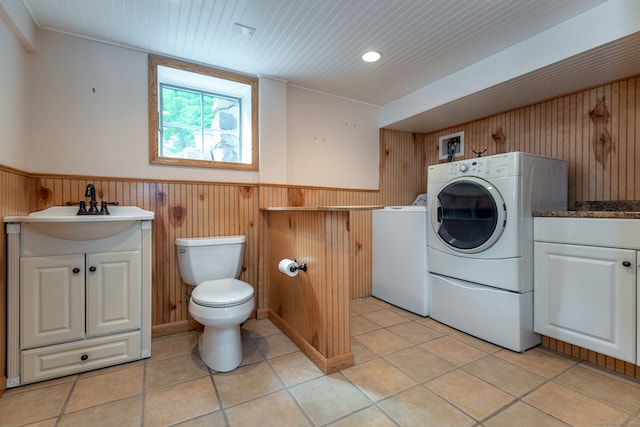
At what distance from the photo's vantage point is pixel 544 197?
80.2 inches

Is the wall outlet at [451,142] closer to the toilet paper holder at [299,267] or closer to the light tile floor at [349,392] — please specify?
the light tile floor at [349,392]

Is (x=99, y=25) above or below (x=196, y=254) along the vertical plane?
above

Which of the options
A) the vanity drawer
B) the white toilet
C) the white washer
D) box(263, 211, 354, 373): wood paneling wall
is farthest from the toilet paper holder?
the white washer

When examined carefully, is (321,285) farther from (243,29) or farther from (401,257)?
(243,29)

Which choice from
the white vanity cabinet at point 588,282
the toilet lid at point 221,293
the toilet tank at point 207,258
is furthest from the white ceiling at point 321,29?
the toilet lid at point 221,293

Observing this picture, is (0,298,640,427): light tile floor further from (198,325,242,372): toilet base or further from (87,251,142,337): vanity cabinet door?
(87,251,142,337): vanity cabinet door

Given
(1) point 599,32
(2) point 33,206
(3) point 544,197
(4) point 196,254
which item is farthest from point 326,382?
(1) point 599,32

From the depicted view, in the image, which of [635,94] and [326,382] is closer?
[326,382]

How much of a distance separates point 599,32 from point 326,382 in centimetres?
242

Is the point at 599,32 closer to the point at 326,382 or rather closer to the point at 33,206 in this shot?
the point at 326,382

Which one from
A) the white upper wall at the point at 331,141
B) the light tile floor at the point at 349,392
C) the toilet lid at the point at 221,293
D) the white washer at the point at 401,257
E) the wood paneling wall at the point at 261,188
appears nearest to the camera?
the light tile floor at the point at 349,392

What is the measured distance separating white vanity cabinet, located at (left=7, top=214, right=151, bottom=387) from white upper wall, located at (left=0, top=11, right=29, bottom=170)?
17.2 inches

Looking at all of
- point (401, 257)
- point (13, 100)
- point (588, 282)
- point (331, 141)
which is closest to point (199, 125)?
point (13, 100)

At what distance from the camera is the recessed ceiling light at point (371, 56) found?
2145 mm
